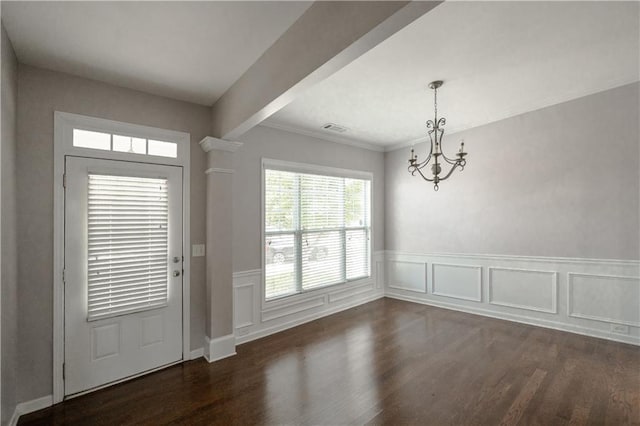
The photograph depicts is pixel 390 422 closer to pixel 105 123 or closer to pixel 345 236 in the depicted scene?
pixel 345 236

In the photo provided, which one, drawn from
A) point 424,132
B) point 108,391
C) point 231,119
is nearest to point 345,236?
point 424,132

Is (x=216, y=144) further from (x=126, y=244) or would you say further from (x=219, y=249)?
(x=126, y=244)

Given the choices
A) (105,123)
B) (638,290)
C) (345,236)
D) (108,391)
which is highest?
(105,123)

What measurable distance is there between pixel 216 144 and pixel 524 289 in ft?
14.2

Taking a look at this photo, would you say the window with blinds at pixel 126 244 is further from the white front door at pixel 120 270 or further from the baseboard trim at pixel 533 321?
the baseboard trim at pixel 533 321

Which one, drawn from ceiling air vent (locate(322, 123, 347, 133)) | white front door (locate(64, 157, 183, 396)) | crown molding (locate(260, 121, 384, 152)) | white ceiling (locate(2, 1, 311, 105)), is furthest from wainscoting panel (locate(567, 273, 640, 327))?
white front door (locate(64, 157, 183, 396))

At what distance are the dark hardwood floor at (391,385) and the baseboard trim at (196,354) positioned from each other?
0.43 feet

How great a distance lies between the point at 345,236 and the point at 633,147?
3597 millimetres

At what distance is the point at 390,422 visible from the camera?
6.77 feet

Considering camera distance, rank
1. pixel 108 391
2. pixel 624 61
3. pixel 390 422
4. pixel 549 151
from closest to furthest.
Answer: pixel 390 422 < pixel 108 391 < pixel 624 61 < pixel 549 151

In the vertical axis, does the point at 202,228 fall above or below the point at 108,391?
above

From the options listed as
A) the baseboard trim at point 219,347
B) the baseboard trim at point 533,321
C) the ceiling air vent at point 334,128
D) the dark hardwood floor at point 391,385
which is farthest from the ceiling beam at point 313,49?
the baseboard trim at point 533,321

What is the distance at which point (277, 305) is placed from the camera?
3.83m

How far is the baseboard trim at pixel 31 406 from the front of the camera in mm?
2167
